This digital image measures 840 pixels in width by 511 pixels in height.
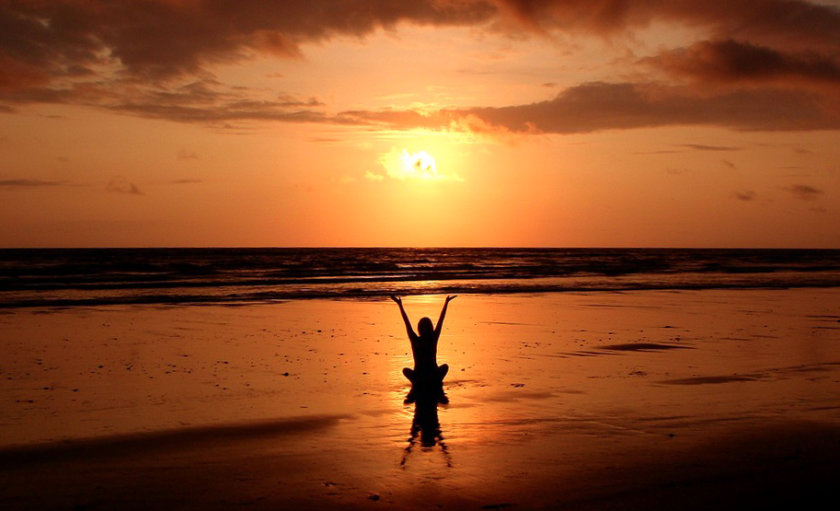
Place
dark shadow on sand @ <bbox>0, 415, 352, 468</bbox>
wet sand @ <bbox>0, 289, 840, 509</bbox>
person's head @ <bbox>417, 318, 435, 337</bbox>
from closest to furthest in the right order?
wet sand @ <bbox>0, 289, 840, 509</bbox>, dark shadow on sand @ <bbox>0, 415, 352, 468</bbox>, person's head @ <bbox>417, 318, 435, 337</bbox>

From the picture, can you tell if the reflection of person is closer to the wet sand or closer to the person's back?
the person's back

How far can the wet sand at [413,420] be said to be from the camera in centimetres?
649

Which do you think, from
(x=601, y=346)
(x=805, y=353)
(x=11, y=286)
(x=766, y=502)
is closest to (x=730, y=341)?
(x=805, y=353)

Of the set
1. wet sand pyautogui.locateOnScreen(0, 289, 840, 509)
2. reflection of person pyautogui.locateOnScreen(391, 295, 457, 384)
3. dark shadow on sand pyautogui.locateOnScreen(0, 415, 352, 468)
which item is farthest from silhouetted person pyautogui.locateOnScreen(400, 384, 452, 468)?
dark shadow on sand pyautogui.locateOnScreen(0, 415, 352, 468)

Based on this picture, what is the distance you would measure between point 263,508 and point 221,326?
1399 cm

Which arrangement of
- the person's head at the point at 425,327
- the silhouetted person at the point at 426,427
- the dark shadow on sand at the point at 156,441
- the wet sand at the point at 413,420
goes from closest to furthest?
1. the wet sand at the point at 413,420
2. the dark shadow on sand at the point at 156,441
3. the silhouetted person at the point at 426,427
4. the person's head at the point at 425,327

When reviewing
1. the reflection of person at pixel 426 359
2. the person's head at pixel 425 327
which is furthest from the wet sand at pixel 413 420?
the person's head at pixel 425 327

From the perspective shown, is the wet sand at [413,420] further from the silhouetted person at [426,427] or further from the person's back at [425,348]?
the person's back at [425,348]

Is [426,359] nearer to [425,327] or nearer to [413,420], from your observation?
[425,327]

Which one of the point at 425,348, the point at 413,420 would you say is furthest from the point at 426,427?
the point at 425,348

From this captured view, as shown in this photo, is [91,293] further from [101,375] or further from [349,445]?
[349,445]

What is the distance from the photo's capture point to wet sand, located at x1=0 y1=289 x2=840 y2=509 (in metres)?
6.49

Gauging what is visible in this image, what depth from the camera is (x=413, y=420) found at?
9.09m

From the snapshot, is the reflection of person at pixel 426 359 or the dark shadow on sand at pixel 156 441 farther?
the reflection of person at pixel 426 359
